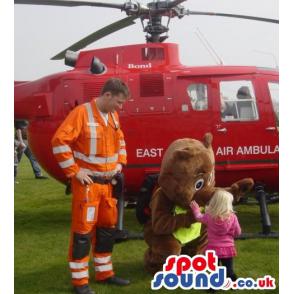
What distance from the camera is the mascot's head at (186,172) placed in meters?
3.96

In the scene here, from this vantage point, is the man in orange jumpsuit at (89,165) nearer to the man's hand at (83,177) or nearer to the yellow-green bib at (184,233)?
the man's hand at (83,177)

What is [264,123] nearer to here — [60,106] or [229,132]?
[229,132]

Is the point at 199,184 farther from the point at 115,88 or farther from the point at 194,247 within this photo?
the point at 115,88

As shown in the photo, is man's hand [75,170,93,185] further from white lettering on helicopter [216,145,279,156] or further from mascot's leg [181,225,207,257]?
white lettering on helicopter [216,145,279,156]

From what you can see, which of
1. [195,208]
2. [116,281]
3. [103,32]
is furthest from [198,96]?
[116,281]

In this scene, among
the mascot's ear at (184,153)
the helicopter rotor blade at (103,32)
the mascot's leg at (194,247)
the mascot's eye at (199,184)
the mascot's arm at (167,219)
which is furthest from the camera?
the helicopter rotor blade at (103,32)

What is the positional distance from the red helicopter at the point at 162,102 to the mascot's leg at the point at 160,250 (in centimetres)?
138

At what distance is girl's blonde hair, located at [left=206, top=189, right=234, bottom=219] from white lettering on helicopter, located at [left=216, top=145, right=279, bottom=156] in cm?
163

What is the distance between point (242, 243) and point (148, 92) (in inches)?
78.8

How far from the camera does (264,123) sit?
18.2 feet

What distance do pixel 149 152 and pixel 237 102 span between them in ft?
3.91

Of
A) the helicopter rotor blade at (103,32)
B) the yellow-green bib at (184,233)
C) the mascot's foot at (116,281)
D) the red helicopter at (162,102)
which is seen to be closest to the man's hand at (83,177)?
the yellow-green bib at (184,233)

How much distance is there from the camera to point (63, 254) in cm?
508
